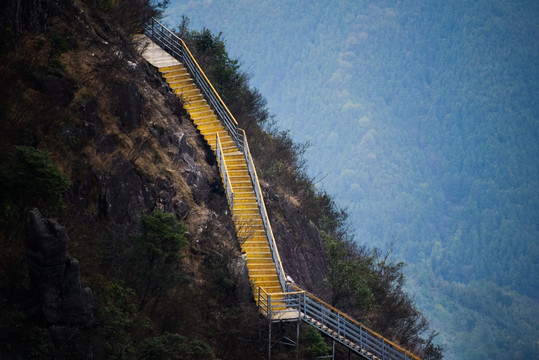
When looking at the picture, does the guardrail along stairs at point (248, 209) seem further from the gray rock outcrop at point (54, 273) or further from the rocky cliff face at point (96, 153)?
the gray rock outcrop at point (54, 273)

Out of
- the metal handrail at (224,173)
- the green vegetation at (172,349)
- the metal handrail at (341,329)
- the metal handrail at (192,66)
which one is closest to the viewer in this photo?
the green vegetation at (172,349)

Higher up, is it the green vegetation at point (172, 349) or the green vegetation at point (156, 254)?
the green vegetation at point (156, 254)

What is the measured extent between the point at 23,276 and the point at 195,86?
1776 cm

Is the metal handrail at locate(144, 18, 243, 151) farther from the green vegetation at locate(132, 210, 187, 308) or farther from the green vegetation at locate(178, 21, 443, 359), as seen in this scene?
the green vegetation at locate(132, 210, 187, 308)

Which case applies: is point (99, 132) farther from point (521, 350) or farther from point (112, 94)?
point (521, 350)

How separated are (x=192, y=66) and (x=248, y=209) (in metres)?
9.32

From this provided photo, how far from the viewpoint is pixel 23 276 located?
13891 mm

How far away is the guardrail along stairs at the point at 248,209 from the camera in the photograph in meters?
23.1

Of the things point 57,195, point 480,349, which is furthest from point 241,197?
point 480,349

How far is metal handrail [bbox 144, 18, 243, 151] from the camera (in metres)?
29.1

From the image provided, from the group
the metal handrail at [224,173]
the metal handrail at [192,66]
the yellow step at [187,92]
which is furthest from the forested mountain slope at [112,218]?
the metal handrail at [192,66]

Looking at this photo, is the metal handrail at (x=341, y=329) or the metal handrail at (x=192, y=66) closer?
the metal handrail at (x=341, y=329)

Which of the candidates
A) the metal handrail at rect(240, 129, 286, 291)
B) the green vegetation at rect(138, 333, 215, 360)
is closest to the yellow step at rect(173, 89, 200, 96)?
the metal handrail at rect(240, 129, 286, 291)

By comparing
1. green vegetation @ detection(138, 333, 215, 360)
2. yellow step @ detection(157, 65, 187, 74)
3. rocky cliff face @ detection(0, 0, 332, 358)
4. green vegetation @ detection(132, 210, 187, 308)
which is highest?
yellow step @ detection(157, 65, 187, 74)
